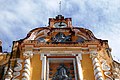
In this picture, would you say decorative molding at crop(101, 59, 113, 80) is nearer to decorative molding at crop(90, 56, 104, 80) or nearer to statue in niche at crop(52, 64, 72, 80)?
decorative molding at crop(90, 56, 104, 80)

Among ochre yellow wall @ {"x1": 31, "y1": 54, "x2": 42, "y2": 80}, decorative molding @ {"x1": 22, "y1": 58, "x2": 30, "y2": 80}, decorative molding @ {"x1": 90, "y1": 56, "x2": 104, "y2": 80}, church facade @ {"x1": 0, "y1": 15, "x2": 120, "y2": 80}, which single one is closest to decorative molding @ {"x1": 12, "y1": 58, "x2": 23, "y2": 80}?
church facade @ {"x1": 0, "y1": 15, "x2": 120, "y2": 80}

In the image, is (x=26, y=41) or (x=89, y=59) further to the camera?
(x=26, y=41)

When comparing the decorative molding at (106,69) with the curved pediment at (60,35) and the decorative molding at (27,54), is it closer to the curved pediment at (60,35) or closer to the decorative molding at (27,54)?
the curved pediment at (60,35)

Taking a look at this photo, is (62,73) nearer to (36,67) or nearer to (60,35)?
(36,67)

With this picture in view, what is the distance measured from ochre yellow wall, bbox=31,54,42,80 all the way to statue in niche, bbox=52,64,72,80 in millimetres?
638

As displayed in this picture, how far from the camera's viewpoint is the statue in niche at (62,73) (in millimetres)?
11719

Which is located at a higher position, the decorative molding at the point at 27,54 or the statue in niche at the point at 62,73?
the decorative molding at the point at 27,54

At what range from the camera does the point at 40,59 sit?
1268cm

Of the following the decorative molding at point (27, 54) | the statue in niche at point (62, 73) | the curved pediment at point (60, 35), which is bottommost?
the statue in niche at point (62, 73)

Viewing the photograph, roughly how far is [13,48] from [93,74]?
405 centimetres

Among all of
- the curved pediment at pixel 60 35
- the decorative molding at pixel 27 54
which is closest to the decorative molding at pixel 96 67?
the curved pediment at pixel 60 35

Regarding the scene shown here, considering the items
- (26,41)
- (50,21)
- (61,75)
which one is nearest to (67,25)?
(50,21)

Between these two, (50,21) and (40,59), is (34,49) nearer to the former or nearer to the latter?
(40,59)

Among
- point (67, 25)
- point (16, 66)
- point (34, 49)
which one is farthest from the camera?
point (67, 25)
